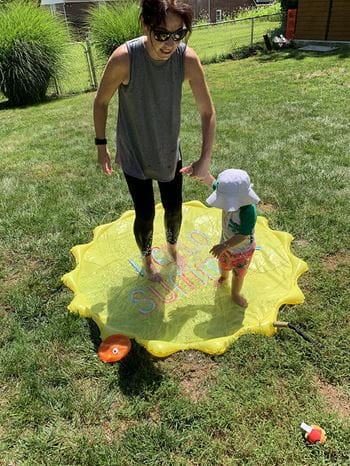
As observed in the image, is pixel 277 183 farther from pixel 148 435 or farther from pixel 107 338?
pixel 148 435

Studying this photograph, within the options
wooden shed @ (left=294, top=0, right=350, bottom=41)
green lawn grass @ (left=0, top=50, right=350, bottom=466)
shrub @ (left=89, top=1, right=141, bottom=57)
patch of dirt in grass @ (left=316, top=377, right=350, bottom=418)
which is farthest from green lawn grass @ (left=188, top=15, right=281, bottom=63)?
patch of dirt in grass @ (left=316, top=377, right=350, bottom=418)

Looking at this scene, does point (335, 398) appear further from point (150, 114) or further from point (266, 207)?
point (266, 207)

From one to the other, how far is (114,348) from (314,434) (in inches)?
45.4

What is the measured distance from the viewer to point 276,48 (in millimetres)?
12797

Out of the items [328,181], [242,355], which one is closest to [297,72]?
[328,181]

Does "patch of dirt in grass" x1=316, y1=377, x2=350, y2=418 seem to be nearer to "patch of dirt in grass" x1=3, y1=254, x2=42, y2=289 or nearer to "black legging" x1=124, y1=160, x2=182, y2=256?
"black legging" x1=124, y1=160, x2=182, y2=256

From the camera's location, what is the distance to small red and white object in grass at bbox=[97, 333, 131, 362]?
2.38 m

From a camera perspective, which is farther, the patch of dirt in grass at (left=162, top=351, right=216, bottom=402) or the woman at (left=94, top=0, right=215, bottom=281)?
the patch of dirt in grass at (left=162, top=351, right=216, bottom=402)

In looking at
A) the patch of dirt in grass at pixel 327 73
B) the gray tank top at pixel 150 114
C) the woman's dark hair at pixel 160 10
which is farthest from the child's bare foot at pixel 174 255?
the patch of dirt in grass at pixel 327 73

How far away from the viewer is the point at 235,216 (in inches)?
93.9

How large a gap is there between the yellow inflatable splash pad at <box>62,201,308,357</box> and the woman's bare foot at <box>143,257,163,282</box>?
40mm

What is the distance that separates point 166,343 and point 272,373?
623 millimetres

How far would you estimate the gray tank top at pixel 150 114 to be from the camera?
2.21 metres

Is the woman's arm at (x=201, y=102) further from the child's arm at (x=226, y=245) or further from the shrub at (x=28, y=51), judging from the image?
the shrub at (x=28, y=51)
